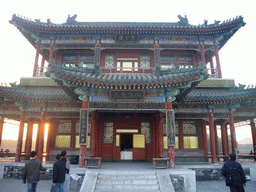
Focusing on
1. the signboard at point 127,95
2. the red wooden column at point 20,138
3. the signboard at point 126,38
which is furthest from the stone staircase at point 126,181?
the signboard at point 126,38

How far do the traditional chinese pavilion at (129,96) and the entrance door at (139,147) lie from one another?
0.22 feet

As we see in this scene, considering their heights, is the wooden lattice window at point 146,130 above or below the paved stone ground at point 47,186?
above

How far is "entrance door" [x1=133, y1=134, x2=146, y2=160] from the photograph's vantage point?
13.2m

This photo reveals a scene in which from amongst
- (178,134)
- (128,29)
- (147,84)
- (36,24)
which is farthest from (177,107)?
(36,24)

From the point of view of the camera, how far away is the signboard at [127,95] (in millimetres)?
9602

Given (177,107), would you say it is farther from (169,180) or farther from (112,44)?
(112,44)

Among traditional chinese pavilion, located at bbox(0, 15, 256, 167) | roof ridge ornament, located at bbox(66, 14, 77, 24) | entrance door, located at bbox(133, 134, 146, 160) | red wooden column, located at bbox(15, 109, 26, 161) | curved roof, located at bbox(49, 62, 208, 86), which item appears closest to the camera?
curved roof, located at bbox(49, 62, 208, 86)

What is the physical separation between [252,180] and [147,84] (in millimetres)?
8308

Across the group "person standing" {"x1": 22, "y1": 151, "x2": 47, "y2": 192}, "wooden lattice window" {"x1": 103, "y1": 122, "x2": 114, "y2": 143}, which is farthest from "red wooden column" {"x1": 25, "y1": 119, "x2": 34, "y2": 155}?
"person standing" {"x1": 22, "y1": 151, "x2": 47, "y2": 192}

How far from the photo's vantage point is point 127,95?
9633 mm

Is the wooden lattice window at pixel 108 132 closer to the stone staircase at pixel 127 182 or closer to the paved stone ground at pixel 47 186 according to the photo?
the paved stone ground at pixel 47 186

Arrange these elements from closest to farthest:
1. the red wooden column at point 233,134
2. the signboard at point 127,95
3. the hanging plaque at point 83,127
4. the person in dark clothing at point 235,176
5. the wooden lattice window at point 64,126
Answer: the person in dark clothing at point 235,176 < the hanging plaque at point 83,127 < the signboard at point 127,95 < the red wooden column at point 233,134 < the wooden lattice window at point 64,126

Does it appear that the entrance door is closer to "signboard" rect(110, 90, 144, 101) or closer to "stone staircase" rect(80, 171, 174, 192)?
"signboard" rect(110, 90, 144, 101)

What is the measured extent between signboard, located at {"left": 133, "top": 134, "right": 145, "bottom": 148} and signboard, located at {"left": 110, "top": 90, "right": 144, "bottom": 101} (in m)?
4.72
